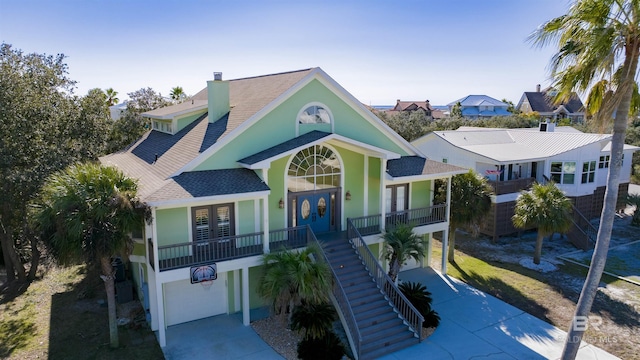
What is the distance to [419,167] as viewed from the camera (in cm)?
2022

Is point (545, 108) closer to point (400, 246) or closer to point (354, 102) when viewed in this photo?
point (354, 102)

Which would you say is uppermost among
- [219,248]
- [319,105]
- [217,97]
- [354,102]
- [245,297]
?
[217,97]

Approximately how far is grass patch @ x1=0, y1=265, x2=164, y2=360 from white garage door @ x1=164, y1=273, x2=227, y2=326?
3.67 feet

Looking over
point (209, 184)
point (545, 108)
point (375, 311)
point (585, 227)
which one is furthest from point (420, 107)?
point (209, 184)

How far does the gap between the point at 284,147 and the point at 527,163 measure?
19498mm

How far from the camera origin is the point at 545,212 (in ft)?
70.3

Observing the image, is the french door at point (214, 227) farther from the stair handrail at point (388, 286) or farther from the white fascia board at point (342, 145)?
the stair handrail at point (388, 286)

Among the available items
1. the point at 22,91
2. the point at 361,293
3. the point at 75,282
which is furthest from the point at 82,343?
the point at 22,91

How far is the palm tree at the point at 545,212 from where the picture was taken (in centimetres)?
2130

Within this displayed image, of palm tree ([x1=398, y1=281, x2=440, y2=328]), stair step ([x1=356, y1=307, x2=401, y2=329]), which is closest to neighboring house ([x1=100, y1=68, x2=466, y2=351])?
palm tree ([x1=398, y1=281, x2=440, y2=328])

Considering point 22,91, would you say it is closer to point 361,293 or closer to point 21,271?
point 21,271

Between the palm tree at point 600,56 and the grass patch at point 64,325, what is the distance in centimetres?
1430

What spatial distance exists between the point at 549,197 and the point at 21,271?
26326mm

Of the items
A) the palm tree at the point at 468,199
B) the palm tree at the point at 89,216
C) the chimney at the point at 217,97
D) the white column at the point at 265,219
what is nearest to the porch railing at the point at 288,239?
the white column at the point at 265,219
